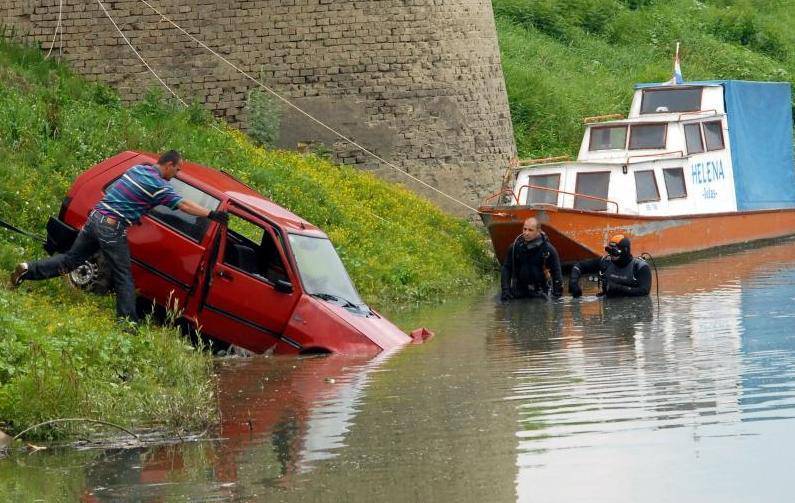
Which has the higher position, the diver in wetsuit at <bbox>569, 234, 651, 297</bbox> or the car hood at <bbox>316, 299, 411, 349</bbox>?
the car hood at <bbox>316, 299, 411, 349</bbox>

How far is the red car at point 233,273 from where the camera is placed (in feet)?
44.9

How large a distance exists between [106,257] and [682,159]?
15.0 metres

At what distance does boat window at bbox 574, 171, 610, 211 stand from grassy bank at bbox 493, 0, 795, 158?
20.1 ft

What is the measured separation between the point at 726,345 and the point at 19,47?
1342cm

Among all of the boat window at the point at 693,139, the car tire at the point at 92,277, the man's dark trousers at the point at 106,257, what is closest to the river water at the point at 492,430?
the man's dark trousers at the point at 106,257

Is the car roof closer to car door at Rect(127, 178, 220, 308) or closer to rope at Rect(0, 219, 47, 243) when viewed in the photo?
car door at Rect(127, 178, 220, 308)

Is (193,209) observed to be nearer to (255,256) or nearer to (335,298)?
(255,256)

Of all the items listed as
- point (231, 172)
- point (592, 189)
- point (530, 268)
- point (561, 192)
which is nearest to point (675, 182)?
point (592, 189)

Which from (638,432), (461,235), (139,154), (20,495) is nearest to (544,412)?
(638,432)

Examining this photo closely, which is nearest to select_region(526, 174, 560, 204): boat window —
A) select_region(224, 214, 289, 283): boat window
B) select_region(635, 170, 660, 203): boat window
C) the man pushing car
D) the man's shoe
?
select_region(635, 170, 660, 203): boat window

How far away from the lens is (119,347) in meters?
11.7

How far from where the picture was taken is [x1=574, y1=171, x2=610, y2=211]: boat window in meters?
24.9

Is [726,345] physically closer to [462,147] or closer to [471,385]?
[471,385]

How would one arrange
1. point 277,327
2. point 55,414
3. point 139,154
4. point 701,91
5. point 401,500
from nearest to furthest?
1. point 401,500
2. point 55,414
3. point 277,327
4. point 139,154
5. point 701,91
